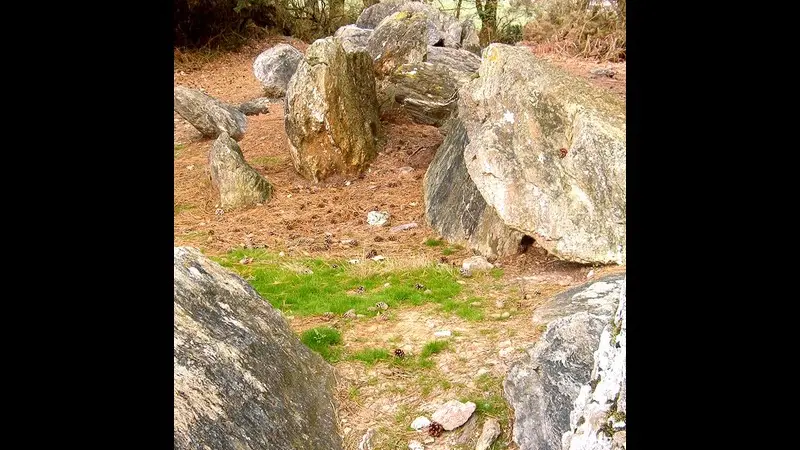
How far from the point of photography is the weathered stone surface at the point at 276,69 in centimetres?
1520

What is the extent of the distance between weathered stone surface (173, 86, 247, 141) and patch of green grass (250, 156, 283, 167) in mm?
1165

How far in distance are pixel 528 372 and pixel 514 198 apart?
3040 millimetres

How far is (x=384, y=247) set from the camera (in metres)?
8.48

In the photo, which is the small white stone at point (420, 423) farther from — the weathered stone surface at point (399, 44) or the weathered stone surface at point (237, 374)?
the weathered stone surface at point (399, 44)

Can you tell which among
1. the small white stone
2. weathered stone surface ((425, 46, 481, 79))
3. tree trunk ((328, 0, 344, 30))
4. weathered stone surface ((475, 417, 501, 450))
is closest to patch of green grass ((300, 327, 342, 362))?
the small white stone

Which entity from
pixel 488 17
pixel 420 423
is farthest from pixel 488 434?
pixel 488 17

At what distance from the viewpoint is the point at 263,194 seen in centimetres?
1046

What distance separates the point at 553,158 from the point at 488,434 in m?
3.83

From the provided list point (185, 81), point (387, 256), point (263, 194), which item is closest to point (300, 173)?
point (263, 194)

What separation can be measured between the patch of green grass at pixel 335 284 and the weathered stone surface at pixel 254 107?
6.74m

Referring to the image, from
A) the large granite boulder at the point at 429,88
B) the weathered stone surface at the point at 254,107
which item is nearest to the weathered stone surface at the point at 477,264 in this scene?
the large granite boulder at the point at 429,88

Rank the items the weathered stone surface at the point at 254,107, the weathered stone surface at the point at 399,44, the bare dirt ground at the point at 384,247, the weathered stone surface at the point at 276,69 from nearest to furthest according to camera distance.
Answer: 1. the bare dirt ground at the point at 384,247
2. the weathered stone surface at the point at 399,44
3. the weathered stone surface at the point at 254,107
4. the weathered stone surface at the point at 276,69

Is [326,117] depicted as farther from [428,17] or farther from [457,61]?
[428,17]
